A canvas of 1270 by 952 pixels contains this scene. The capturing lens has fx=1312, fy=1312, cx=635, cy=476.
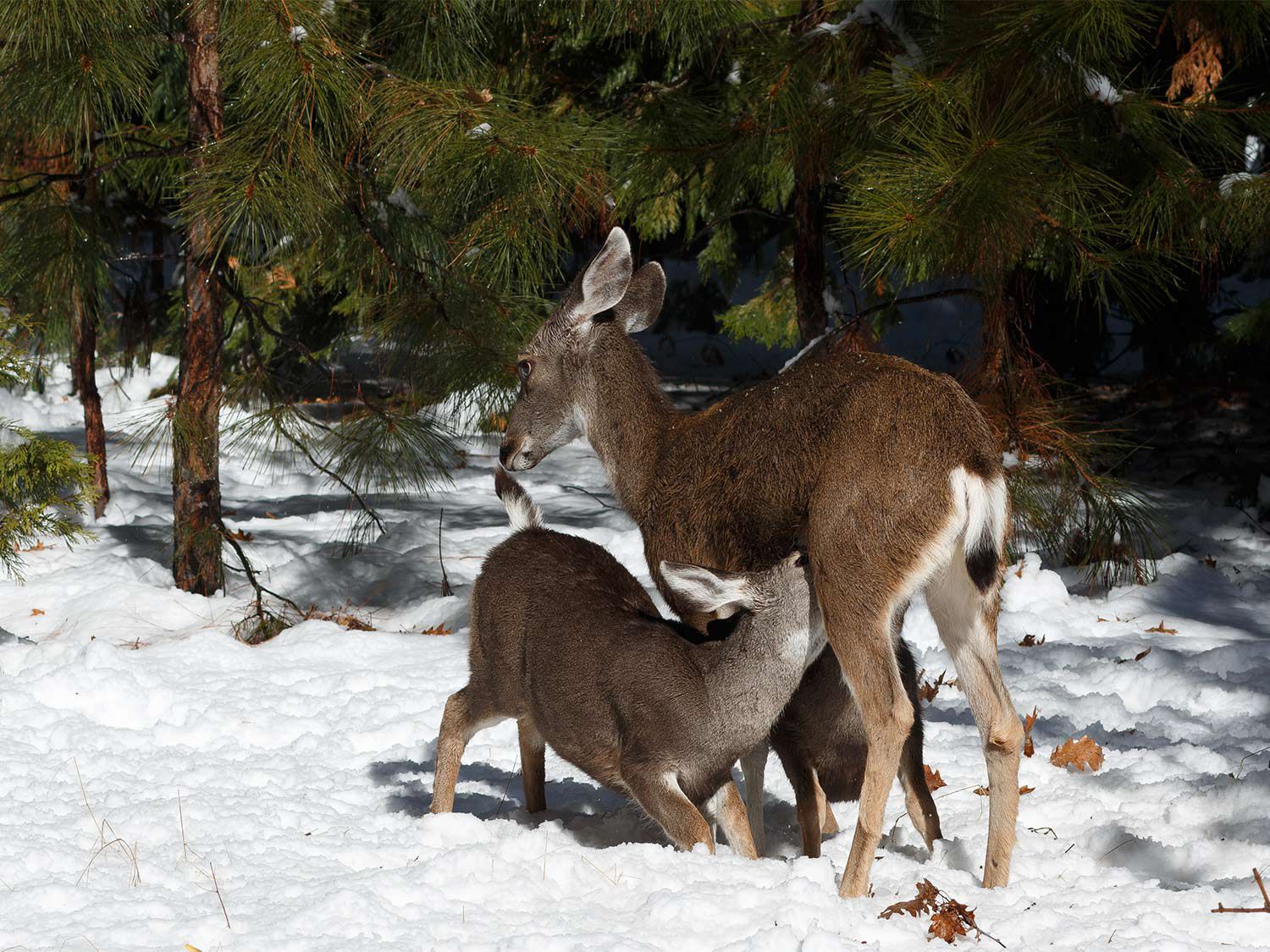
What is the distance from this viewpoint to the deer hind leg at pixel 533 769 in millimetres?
4547

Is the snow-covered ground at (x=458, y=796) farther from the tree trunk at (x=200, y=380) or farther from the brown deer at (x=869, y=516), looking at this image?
the brown deer at (x=869, y=516)

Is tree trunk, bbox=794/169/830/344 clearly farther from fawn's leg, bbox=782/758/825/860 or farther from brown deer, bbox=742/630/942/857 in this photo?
fawn's leg, bbox=782/758/825/860

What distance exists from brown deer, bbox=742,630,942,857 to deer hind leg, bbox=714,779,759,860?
31 cm

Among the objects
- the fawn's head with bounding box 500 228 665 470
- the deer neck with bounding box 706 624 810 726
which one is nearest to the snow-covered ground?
the deer neck with bounding box 706 624 810 726

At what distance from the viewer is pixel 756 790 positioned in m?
4.29

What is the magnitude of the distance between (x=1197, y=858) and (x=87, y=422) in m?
7.03

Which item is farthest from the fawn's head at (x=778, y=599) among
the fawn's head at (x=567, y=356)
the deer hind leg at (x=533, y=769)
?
the fawn's head at (x=567, y=356)

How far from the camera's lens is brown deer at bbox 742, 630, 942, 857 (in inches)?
162

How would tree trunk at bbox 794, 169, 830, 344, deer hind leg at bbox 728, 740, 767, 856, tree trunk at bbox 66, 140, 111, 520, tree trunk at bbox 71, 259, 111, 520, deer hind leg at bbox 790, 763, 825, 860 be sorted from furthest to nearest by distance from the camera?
tree trunk at bbox 71, 259, 111, 520, tree trunk at bbox 794, 169, 830, 344, tree trunk at bbox 66, 140, 111, 520, deer hind leg at bbox 728, 740, 767, 856, deer hind leg at bbox 790, 763, 825, 860

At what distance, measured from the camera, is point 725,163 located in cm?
667

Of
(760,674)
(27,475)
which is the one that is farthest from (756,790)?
(27,475)

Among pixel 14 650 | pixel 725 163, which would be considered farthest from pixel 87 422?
pixel 725 163

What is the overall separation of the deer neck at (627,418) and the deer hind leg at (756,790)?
94cm

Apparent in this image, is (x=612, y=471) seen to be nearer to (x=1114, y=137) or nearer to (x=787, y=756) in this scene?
(x=787, y=756)
